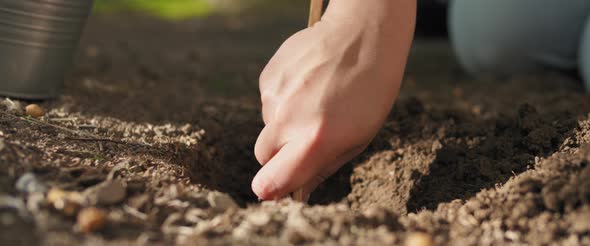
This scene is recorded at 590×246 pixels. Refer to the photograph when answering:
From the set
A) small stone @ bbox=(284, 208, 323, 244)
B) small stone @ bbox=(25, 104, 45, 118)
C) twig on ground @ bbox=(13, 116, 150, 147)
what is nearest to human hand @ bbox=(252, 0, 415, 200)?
small stone @ bbox=(284, 208, 323, 244)

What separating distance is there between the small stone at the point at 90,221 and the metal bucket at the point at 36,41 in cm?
96

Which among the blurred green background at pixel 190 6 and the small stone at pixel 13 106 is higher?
the small stone at pixel 13 106

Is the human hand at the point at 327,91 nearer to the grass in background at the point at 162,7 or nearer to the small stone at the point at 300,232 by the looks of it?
the small stone at the point at 300,232

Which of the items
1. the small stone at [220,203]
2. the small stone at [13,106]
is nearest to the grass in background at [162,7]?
the small stone at [13,106]

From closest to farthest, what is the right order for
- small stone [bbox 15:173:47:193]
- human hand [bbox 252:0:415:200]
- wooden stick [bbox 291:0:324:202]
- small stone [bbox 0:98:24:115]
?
small stone [bbox 15:173:47:193] < human hand [bbox 252:0:415:200] < wooden stick [bbox 291:0:324:202] < small stone [bbox 0:98:24:115]

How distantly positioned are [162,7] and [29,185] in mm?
4730

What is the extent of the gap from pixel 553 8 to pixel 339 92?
162cm

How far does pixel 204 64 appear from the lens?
11.1 ft

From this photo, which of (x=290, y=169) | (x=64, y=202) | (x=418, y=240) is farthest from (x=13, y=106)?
(x=418, y=240)

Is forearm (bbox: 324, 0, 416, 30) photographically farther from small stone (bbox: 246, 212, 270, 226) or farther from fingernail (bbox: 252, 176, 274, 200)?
small stone (bbox: 246, 212, 270, 226)

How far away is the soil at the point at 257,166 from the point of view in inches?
48.6

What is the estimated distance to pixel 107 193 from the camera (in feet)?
4.25

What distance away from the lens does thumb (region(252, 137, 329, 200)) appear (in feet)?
4.88

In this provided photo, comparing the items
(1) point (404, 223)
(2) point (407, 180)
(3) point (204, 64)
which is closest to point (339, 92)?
(1) point (404, 223)
